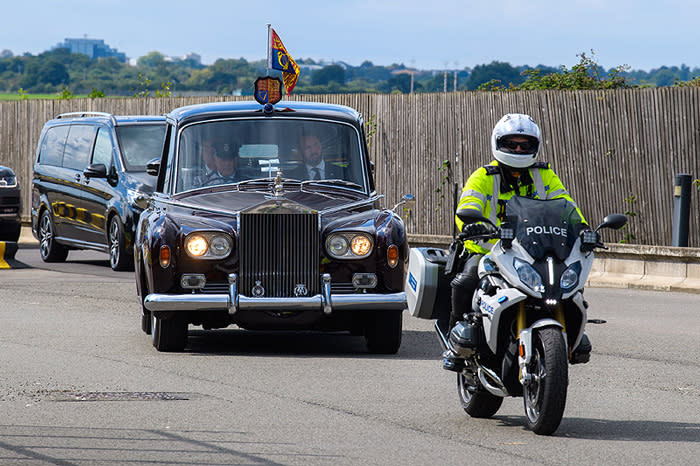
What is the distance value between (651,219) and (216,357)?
939cm

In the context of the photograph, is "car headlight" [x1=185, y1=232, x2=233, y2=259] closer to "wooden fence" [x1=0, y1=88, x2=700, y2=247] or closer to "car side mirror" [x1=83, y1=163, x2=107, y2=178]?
"car side mirror" [x1=83, y1=163, x2=107, y2=178]

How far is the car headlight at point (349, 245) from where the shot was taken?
1059 centimetres

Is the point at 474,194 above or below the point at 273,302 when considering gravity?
above

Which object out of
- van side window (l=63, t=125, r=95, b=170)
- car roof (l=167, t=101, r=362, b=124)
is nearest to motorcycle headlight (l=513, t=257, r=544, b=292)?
car roof (l=167, t=101, r=362, b=124)

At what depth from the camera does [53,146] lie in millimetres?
20156

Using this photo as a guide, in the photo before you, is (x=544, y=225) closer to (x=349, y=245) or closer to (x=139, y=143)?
(x=349, y=245)

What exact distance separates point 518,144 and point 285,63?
561 inches

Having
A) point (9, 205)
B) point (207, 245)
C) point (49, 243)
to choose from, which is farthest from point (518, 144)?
point (9, 205)

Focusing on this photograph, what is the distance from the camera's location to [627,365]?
10.3 metres

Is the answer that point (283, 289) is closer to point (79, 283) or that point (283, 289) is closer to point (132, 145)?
point (79, 283)

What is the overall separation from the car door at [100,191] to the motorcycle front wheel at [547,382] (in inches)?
454

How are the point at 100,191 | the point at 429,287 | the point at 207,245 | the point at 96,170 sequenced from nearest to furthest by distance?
the point at 429,287 < the point at 207,245 < the point at 96,170 < the point at 100,191

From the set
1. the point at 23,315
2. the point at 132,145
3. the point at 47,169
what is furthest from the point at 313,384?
the point at 47,169

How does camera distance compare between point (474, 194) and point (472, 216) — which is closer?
point (472, 216)
